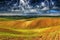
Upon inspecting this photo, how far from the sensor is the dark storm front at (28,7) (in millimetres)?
2080

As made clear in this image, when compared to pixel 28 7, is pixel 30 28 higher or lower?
lower

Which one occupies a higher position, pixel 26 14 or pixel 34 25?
pixel 26 14

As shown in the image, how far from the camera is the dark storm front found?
2.08 metres

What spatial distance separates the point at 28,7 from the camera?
2102 mm

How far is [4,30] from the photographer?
6.72 ft

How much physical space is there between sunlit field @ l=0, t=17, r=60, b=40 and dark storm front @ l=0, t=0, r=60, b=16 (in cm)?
8

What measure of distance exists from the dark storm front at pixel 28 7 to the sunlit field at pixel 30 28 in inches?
3.3

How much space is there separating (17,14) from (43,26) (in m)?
0.40

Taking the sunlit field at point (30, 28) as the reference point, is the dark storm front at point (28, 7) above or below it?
above

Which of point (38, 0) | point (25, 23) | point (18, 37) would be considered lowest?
point (18, 37)

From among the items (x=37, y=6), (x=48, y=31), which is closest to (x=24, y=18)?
(x=37, y=6)

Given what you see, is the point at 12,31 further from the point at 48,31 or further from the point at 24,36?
the point at 48,31

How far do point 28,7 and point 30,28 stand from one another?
0.30 meters

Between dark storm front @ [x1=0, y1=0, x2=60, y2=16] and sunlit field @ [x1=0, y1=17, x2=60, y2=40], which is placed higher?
dark storm front @ [x1=0, y1=0, x2=60, y2=16]
